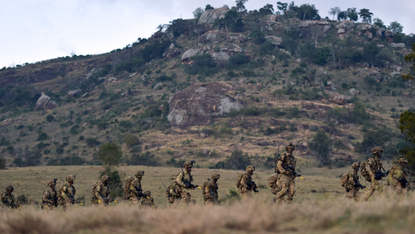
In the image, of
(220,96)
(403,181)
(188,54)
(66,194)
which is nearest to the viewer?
(403,181)

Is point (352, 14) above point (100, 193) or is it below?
above

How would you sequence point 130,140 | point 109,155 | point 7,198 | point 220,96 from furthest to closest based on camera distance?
1. point 220,96
2. point 130,140
3. point 109,155
4. point 7,198

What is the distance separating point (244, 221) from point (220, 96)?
160ft

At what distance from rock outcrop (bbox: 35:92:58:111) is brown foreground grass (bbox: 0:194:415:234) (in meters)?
68.9

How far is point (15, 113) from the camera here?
224ft

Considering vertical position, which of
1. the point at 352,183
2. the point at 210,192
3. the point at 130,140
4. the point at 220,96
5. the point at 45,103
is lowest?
the point at 210,192

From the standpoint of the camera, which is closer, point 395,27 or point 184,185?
point 184,185

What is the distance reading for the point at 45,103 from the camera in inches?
2734

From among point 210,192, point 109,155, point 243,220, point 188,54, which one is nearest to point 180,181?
point 210,192

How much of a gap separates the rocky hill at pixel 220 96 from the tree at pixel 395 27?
22.5 feet

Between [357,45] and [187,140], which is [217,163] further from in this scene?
[357,45]

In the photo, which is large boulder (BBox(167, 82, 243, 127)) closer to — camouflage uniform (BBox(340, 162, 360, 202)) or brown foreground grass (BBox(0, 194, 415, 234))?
camouflage uniform (BBox(340, 162, 360, 202))

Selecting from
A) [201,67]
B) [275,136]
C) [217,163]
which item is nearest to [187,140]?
[217,163]

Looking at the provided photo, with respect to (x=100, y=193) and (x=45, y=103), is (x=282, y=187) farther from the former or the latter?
(x=45, y=103)
